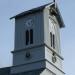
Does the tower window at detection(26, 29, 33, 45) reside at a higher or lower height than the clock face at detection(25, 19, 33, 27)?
lower

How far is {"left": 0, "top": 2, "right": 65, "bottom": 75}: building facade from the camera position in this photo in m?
62.2

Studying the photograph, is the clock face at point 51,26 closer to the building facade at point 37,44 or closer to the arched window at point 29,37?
the building facade at point 37,44

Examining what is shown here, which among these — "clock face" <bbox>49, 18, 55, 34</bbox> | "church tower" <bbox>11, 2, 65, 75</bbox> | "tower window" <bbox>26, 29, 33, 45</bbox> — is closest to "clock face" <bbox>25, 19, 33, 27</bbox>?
"church tower" <bbox>11, 2, 65, 75</bbox>

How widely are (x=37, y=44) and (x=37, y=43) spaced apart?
A: 10.1 inches

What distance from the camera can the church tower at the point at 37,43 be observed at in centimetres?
6225

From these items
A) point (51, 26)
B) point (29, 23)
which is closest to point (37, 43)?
point (29, 23)

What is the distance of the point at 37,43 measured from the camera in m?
63.2

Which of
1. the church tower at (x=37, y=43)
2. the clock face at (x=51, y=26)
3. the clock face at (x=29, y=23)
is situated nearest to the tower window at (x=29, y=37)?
the church tower at (x=37, y=43)

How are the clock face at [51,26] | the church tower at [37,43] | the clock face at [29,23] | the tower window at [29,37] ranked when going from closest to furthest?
the church tower at [37,43], the tower window at [29,37], the clock face at [29,23], the clock face at [51,26]

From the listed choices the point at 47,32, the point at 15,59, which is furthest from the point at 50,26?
the point at 15,59

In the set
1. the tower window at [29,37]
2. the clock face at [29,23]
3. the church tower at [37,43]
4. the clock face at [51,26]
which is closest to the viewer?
the church tower at [37,43]

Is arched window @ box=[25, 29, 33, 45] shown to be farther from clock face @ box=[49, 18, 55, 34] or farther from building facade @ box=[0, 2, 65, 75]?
clock face @ box=[49, 18, 55, 34]

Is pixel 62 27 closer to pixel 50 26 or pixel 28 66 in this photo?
pixel 50 26

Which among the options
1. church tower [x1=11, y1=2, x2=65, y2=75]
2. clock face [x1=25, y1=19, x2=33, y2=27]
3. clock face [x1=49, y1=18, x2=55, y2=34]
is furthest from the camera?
clock face [x1=49, y1=18, x2=55, y2=34]
